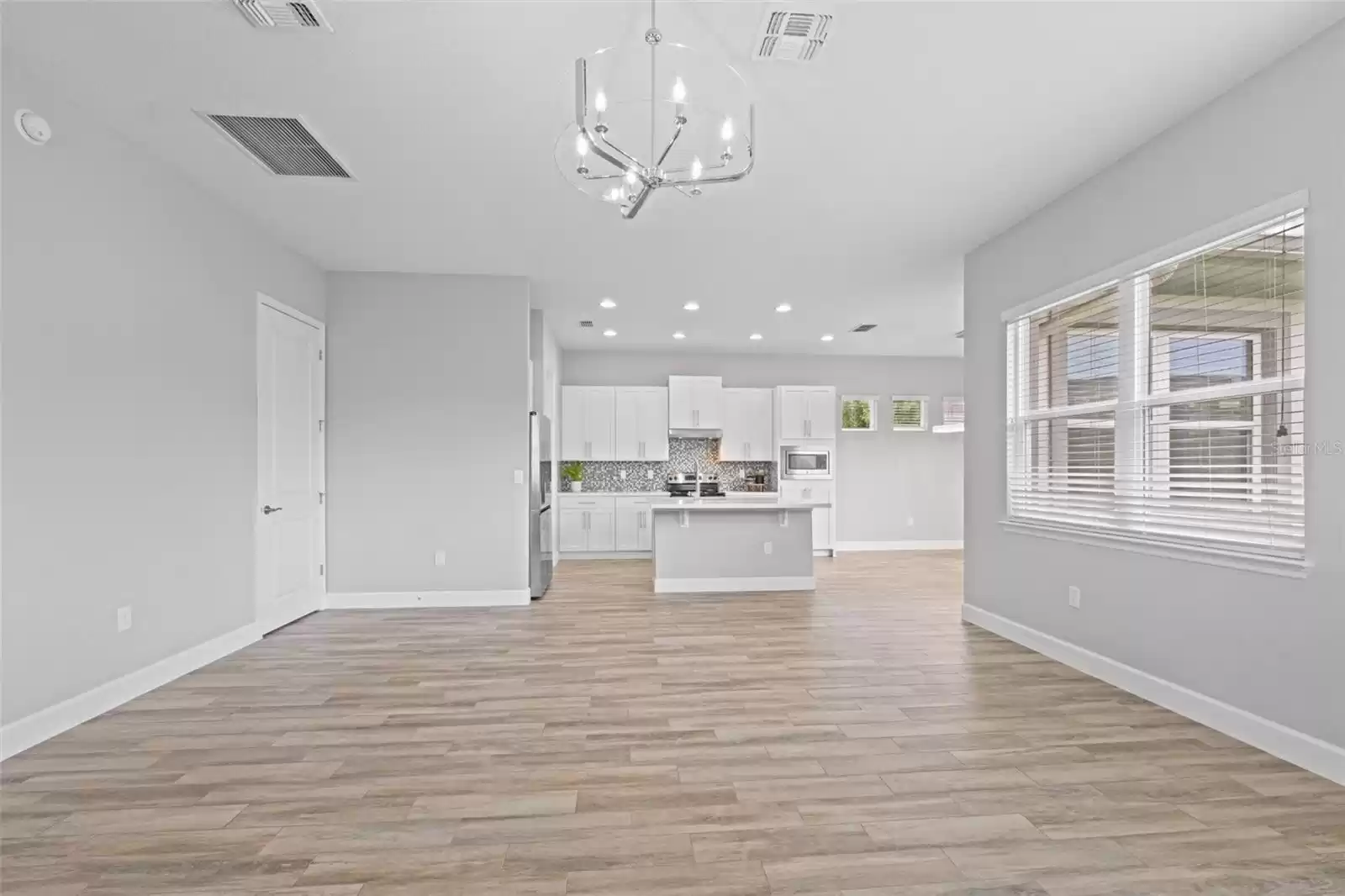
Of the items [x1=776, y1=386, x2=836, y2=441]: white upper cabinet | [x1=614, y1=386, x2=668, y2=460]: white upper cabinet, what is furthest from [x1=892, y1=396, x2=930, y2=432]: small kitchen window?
[x1=614, y1=386, x2=668, y2=460]: white upper cabinet

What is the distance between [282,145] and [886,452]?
8409 mm

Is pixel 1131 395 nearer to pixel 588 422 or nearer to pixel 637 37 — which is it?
pixel 637 37

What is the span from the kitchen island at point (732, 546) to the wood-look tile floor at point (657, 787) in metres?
2.34

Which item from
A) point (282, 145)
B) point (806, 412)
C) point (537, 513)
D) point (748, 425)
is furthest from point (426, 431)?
point (806, 412)

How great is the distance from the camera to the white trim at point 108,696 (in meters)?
2.73

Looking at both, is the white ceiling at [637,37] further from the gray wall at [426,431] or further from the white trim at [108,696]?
the white trim at [108,696]

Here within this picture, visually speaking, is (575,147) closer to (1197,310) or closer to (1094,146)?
(1094,146)

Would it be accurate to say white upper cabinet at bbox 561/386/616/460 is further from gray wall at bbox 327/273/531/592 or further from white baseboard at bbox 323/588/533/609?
white baseboard at bbox 323/588/533/609

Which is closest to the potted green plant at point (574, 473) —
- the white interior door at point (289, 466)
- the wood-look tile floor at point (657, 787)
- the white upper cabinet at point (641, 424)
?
the white upper cabinet at point (641, 424)

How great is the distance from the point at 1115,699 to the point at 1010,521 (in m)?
1.43

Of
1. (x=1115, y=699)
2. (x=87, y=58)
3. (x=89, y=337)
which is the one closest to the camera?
(x=87, y=58)

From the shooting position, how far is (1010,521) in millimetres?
4566

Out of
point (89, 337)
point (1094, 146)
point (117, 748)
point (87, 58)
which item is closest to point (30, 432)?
point (89, 337)

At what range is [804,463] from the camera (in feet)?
30.2
